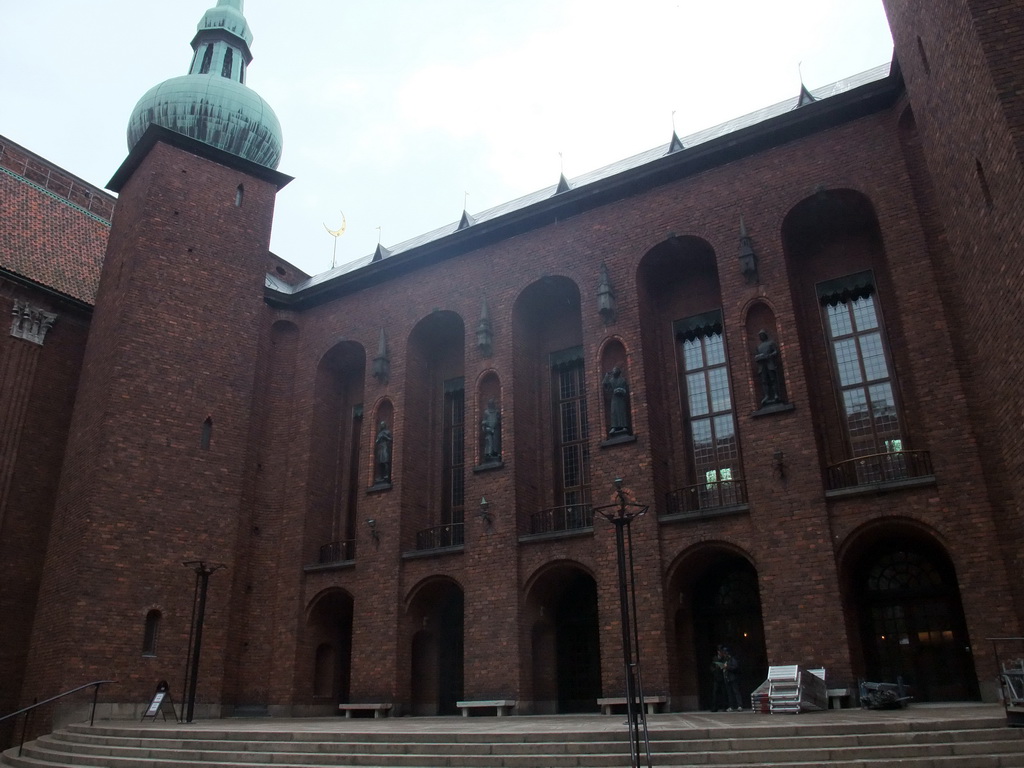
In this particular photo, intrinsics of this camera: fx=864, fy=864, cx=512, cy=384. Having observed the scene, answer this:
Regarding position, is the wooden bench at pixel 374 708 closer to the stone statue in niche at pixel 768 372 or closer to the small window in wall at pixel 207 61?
the stone statue in niche at pixel 768 372

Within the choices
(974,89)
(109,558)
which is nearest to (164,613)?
(109,558)

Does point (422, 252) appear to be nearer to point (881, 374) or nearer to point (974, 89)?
point (881, 374)

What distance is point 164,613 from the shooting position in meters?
20.3

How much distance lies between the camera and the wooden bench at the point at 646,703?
16250 millimetres

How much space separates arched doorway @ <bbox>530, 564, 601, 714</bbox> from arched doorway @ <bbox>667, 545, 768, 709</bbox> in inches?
94.4

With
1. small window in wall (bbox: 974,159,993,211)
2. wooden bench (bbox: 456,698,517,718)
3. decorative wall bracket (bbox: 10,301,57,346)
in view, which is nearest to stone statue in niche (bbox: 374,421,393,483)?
wooden bench (bbox: 456,698,517,718)

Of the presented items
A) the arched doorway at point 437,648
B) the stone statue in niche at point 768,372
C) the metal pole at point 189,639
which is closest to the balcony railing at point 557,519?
the arched doorway at point 437,648

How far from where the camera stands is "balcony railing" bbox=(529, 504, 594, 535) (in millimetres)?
20000

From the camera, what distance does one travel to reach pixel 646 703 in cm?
1642

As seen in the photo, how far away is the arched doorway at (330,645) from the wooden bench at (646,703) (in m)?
8.11

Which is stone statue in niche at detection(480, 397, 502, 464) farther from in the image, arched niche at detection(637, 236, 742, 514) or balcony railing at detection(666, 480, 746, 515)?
balcony railing at detection(666, 480, 746, 515)

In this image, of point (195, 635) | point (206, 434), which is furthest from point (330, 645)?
point (206, 434)

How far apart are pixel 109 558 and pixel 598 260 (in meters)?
Answer: 13.2

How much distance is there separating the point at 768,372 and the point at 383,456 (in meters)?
10.2
